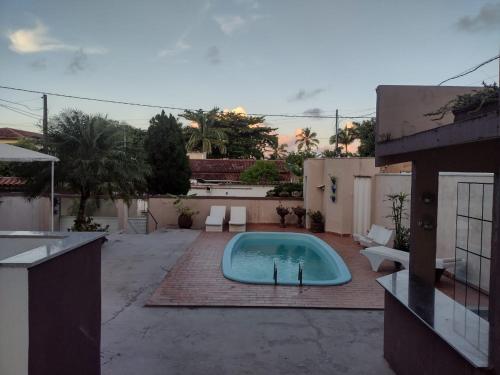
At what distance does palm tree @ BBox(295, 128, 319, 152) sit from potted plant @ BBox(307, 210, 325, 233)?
37.5 metres

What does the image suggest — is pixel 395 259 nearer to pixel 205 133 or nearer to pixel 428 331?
pixel 428 331

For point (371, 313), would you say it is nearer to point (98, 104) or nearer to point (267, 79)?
point (267, 79)

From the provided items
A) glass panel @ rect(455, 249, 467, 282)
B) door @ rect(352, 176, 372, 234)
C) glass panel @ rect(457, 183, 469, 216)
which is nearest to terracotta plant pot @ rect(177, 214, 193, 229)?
door @ rect(352, 176, 372, 234)

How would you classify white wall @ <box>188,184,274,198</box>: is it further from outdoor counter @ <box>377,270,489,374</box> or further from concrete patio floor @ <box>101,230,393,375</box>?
outdoor counter @ <box>377,270,489,374</box>

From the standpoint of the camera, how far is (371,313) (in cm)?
654

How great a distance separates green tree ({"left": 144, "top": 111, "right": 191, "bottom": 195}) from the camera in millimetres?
20391

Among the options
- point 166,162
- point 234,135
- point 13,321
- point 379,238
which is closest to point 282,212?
point 379,238

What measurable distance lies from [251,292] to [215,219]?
8.99 meters

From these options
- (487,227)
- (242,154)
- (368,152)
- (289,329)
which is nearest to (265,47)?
(487,227)

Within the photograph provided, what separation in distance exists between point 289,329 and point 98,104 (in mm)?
20256

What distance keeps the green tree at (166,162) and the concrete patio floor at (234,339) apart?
13037mm

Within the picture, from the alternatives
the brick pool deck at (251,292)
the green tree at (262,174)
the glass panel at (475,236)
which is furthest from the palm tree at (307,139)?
the glass panel at (475,236)

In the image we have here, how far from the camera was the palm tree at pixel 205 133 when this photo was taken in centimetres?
3725

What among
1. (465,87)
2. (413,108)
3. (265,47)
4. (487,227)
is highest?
(265,47)
